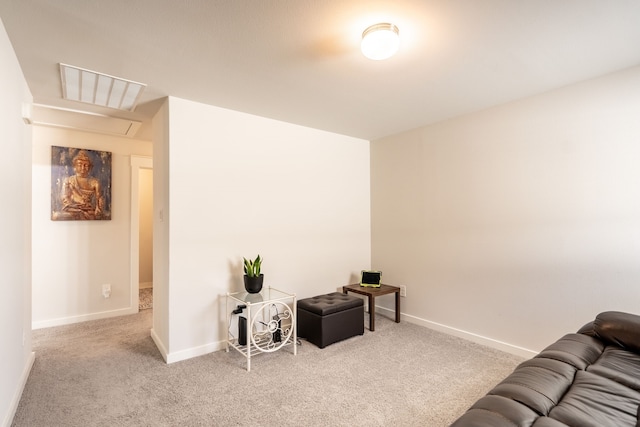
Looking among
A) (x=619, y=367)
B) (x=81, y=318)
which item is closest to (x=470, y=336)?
(x=619, y=367)

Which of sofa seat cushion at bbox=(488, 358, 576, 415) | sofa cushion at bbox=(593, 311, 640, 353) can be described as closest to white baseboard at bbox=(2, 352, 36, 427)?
sofa seat cushion at bbox=(488, 358, 576, 415)

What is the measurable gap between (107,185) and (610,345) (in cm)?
478

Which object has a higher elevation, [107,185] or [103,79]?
[103,79]

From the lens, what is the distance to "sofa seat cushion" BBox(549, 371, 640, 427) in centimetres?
108

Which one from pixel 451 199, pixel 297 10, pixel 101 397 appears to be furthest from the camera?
pixel 451 199

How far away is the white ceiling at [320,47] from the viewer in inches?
60.8

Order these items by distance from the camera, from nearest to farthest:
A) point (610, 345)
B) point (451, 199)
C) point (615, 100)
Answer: point (610, 345) → point (615, 100) → point (451, 199)

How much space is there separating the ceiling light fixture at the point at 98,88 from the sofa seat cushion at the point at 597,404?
3093 mm

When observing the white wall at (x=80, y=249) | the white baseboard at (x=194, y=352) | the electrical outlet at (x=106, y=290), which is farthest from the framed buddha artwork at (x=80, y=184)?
the white baseboard at (x=194, y=352)

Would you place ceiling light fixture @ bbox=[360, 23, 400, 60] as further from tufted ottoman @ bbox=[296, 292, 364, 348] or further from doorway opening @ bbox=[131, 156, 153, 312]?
doorway opening @ bbox=[131, 156, 153, 312]

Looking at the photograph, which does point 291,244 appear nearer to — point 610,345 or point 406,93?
point 406,93

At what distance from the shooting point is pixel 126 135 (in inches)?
149

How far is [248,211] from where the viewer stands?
3.05 metres

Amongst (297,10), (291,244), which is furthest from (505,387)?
(291,244)
